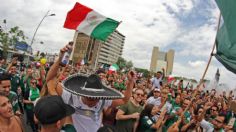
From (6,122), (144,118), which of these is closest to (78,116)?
(6,122)

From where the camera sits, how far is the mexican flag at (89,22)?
637 centimetres

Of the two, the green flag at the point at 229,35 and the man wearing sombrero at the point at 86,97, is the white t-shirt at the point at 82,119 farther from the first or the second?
the green flag at the point at 229,35

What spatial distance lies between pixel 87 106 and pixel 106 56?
16033cm

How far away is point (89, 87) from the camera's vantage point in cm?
308

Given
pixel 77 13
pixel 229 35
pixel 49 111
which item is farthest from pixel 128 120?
pixel 49 111

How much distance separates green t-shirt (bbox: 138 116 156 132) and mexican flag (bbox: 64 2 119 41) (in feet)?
8.08

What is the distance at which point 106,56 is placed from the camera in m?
163

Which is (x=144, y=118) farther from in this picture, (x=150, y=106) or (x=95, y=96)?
(x=95, y=96)

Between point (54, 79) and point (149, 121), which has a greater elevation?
point (54, 79)

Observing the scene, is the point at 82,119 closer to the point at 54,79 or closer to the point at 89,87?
the point at 89,87

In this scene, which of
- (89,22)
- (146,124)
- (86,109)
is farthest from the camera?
(89,22)

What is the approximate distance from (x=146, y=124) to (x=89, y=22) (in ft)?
9.17

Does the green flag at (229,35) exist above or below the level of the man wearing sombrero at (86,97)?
above

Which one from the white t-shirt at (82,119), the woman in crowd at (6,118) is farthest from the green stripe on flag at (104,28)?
the woman in crowd at (6,118)
